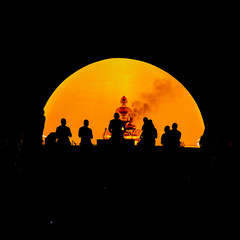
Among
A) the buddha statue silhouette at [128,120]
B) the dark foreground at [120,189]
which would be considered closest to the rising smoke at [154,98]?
the buddha statue silhouette at [128,120]

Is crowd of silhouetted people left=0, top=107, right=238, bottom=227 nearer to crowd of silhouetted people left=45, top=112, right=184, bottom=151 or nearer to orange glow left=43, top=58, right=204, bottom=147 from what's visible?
crowd of silhouetted people left=45, top=112, right=184, bottom=151

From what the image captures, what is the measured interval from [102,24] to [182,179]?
25.9 feet

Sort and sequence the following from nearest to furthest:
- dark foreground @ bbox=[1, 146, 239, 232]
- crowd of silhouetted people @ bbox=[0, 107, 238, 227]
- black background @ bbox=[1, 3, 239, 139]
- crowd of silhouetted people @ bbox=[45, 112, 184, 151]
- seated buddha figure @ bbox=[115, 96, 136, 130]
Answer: dark foreground @ bbox=[1, 146, 239, 232] → crowd of silhouetted people @ bbox=[0, 107, 238, 227] → crowd of silhouetted people @ bbox=[45, 112, 184, 151] → black background @ bbox=[1, 3, 239, 139] → seated buddha figure @ bbox=[115, 96, 136, 130]

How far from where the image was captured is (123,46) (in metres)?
13.5

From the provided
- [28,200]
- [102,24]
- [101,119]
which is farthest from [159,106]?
[28,200]

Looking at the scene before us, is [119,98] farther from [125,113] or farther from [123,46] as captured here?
[123,46]

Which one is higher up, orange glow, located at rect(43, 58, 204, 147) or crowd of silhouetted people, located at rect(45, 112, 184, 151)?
orange glow, located at rect(43, 58, 204, 147)

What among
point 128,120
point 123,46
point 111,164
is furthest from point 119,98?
point 111,164

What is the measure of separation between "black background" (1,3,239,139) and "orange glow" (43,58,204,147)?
0.96 m

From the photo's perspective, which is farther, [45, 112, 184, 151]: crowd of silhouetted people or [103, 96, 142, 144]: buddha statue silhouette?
[103, 96, 142, 144]: buddha statue silhouette

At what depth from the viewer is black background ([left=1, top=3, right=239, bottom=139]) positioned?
11945 mm

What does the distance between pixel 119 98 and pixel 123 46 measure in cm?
240

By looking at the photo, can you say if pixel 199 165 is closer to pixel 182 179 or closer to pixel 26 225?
pixel 182 179

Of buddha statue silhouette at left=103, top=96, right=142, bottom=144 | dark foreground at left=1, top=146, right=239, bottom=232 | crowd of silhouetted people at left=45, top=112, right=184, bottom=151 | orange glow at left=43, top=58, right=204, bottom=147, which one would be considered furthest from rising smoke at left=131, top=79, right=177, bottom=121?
dark foreground at left=1, top=146, right=239, bottom=232
